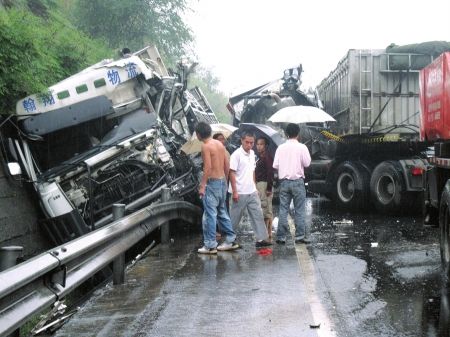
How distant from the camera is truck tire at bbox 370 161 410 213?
1138 centimetres

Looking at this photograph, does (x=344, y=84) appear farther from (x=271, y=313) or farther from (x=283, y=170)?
(x=271, y=313)

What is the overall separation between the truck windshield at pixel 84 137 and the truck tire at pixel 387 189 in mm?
4908

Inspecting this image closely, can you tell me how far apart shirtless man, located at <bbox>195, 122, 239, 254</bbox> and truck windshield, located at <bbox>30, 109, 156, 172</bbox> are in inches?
84.1

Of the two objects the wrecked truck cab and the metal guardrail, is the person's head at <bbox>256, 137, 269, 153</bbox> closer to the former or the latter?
the wrecked truck cab

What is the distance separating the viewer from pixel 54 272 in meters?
3.51

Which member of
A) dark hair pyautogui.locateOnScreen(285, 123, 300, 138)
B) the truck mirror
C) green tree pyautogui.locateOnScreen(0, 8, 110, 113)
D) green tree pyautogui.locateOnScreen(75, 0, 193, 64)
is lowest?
the truck mirror

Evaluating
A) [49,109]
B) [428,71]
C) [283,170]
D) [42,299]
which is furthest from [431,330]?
[49,109]

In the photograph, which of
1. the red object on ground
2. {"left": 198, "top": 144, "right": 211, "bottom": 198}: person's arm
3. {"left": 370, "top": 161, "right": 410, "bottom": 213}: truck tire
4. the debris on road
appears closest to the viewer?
the red object on ground

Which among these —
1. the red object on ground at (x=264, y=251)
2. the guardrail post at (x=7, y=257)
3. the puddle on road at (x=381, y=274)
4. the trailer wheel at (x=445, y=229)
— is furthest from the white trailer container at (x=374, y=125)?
the guardrail post at (x=7, y=257)

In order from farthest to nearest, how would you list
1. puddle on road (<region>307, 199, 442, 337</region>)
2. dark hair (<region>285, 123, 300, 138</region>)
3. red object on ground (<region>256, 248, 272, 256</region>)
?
dark hair (<region>285, 123, 300, 138</region>)
red object on ground (<region>256, 248, 272, 256</region>)
puddle on road (<region>307, 199, 442, 337</region>)

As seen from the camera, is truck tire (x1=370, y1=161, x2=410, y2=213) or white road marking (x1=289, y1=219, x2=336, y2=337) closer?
white road marking (x1=289, y1=219, x2=336, y2=337)

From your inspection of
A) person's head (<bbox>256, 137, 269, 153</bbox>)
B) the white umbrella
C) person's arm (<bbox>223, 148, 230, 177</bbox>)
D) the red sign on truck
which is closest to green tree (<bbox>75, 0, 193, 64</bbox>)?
the white umbrella

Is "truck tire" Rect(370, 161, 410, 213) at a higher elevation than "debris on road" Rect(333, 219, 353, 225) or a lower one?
higher

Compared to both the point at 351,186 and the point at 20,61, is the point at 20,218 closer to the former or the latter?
the point at 20,61
